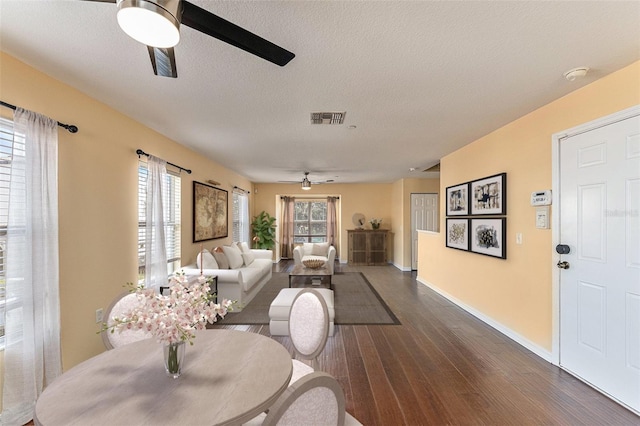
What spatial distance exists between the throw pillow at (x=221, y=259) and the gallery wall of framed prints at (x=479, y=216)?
3.79 m

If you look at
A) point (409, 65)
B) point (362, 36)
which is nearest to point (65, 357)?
point (362, 36)

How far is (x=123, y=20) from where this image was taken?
1008 millimetres

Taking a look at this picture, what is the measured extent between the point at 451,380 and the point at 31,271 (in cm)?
330

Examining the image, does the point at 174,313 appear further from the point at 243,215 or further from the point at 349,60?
the point at 243,215

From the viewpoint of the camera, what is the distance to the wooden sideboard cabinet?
26.0 feet

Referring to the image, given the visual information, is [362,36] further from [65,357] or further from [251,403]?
[65,357]

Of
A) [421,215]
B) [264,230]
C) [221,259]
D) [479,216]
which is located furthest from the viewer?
[264,230]

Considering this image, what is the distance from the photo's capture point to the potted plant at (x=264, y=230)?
26.4 feet

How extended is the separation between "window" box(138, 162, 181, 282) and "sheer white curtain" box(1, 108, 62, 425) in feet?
3.81

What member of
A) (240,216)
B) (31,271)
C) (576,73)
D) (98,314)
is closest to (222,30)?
(31,271)

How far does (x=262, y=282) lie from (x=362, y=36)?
477cm

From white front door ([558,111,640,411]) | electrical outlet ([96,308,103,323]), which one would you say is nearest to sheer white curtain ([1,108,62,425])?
electrical outlet ([96,308,103,323])

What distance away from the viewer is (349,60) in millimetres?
1878

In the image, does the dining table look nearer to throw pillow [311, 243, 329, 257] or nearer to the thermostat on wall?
the thermostat on wall
